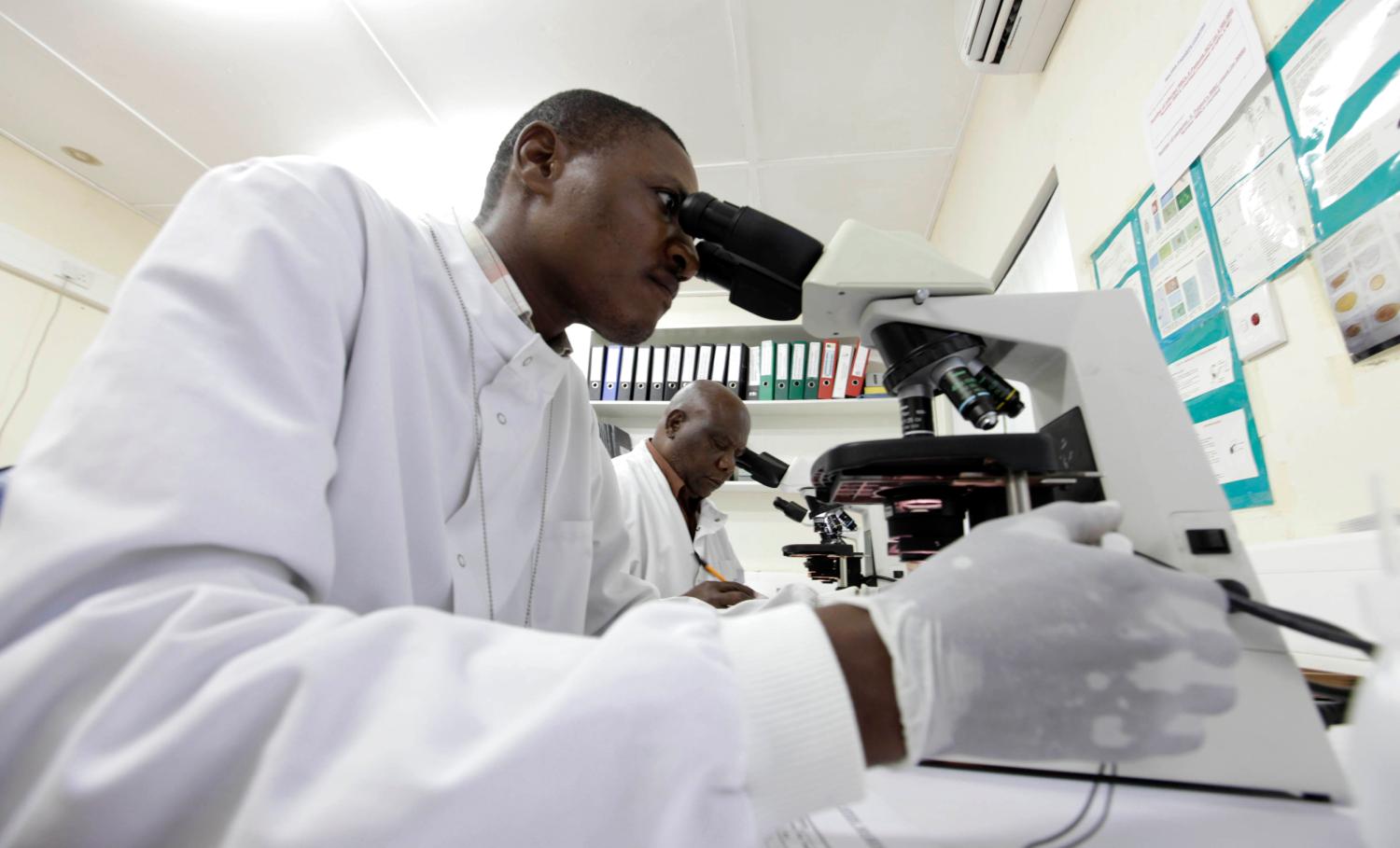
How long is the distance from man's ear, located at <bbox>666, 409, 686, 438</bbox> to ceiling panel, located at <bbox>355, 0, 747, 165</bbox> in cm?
97

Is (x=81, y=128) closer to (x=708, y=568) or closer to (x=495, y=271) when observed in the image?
(x=495, y=271)

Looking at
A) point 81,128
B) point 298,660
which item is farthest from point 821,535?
point 81,128

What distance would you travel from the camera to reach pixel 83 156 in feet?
7.77

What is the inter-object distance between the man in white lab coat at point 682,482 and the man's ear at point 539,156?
1206mm

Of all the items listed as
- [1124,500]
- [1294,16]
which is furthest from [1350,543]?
[1294,16]

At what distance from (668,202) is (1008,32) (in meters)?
1.15

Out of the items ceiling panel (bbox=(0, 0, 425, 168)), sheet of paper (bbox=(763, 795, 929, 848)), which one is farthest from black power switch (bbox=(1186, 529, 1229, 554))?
ceiling panel (bbox=(0, 0, 425, 168))

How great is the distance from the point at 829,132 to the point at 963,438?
1.91 metres

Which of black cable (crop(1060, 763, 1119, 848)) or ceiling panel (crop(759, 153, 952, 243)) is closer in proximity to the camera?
black cable (crop(1060, 763, 1119, 848))

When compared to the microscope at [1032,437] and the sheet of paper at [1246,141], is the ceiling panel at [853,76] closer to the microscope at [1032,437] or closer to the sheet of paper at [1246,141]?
the sheet of paper at [1246,141]

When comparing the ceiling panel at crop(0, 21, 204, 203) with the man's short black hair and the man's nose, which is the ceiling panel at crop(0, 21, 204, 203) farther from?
the man's nose

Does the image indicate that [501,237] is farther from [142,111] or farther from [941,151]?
[142,111]

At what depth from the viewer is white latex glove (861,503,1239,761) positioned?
1.10ft

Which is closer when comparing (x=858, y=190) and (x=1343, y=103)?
(x=1343, y=103)
